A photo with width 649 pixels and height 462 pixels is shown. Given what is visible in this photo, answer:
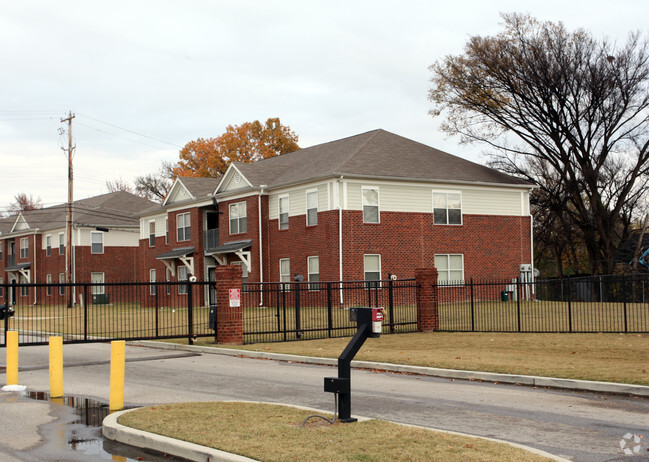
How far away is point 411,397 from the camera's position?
37.0ft

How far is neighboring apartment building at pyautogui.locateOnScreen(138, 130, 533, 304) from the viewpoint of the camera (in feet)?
110

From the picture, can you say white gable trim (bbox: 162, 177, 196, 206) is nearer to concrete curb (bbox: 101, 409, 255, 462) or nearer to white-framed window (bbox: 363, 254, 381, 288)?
white-framed window (bbox: 363, 254, 381, 288)

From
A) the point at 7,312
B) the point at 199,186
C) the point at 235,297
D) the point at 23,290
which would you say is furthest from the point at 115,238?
the point at 7,312

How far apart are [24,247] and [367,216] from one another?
39.6 m

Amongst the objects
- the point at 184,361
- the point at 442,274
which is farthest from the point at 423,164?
the point at 184,361

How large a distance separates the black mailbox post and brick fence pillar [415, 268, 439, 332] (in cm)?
1449

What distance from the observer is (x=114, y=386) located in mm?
9914

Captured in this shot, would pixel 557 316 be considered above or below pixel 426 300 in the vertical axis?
below

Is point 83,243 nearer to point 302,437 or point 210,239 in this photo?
point 210,239

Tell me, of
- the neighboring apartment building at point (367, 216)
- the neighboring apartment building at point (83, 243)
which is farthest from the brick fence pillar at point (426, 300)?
the neighboring apartment building at point (83, 243)

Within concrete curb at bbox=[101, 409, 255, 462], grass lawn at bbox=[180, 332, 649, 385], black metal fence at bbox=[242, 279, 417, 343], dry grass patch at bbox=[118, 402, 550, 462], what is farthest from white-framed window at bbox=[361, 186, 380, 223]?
concrete curb at bbox=[101, 409, 255, 462]

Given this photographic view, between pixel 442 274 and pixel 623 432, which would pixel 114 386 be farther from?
pixel 442 274

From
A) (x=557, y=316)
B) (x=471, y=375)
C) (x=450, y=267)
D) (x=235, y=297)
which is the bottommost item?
(x=471, y=375)

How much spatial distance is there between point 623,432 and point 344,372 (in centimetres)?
329
